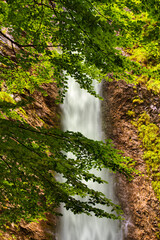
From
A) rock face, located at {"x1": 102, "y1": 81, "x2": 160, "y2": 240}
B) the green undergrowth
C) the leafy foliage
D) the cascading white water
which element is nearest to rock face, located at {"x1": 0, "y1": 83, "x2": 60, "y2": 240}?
the leafy foliage

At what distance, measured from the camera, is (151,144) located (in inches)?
352

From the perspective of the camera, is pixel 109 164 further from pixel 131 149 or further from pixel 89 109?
pixel 89 109

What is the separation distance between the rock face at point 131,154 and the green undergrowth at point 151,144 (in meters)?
0.20

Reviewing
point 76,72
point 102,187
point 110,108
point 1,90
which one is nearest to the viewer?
point 76,72

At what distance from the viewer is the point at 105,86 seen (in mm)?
12141

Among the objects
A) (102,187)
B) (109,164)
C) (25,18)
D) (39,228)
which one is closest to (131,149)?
(102,187)

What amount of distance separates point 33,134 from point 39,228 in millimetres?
4831

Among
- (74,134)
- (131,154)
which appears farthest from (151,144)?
(74,134)

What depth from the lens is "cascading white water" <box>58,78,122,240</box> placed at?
7.66 m

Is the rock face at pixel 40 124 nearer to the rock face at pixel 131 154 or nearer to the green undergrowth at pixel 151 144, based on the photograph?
the rock face at pixel 131 154

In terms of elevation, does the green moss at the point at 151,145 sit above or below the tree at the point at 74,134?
above

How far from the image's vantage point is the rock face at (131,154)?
7.68m

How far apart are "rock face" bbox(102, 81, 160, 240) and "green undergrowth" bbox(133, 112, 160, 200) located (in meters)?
0.20

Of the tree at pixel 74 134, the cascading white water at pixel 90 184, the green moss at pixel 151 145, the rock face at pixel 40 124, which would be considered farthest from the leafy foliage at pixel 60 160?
the green moss at pixel 151 145
